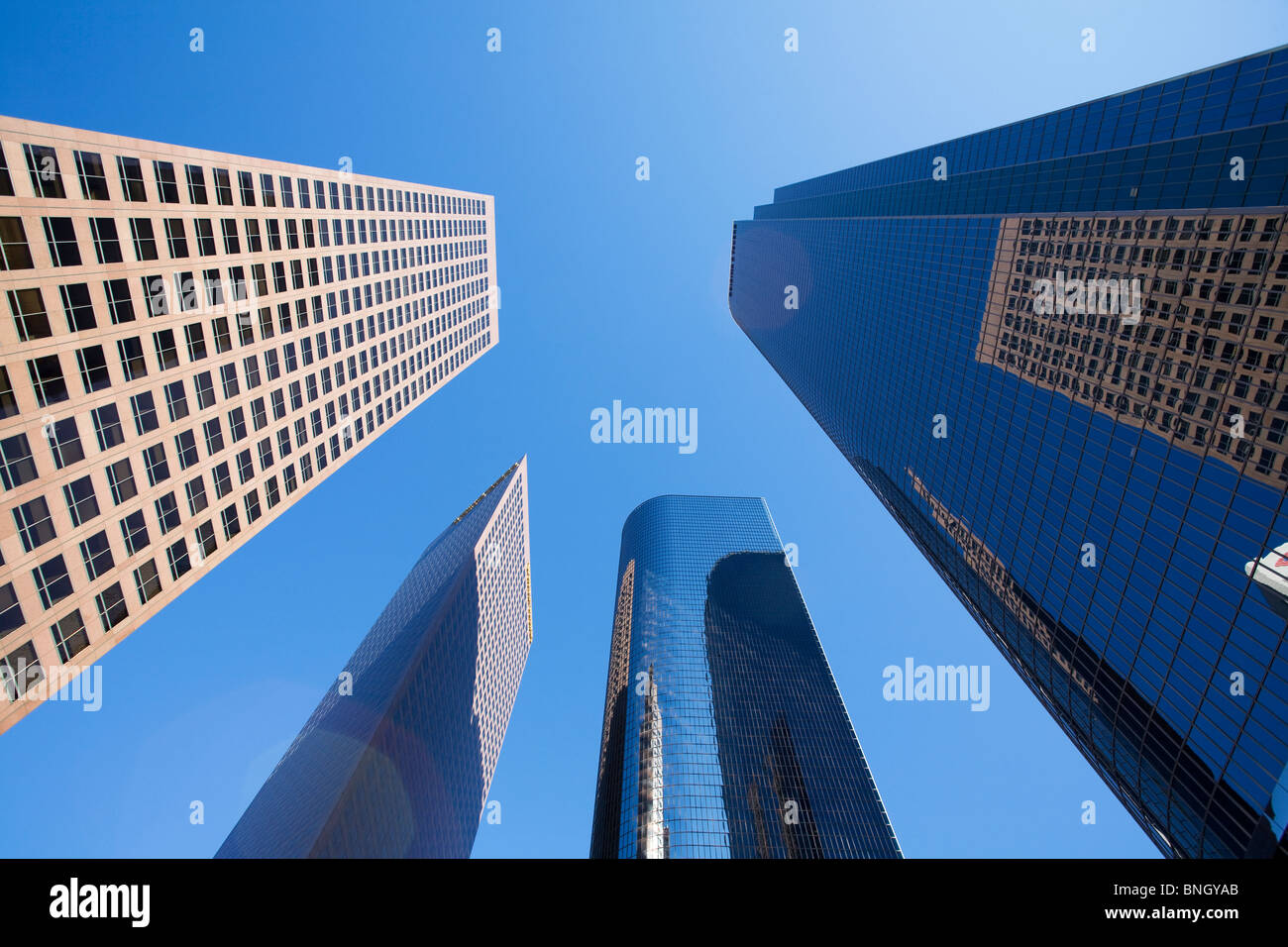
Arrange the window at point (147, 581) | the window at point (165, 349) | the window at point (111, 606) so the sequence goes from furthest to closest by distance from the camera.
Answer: the window at point (165, 349) → the window at point (147, 581) → the window at point (111, 606)

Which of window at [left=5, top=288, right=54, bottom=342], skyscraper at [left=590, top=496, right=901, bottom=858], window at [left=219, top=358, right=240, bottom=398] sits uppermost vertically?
window at [left=5, top=288, right=54, bottom=342]

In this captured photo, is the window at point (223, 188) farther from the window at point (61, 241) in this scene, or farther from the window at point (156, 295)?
the window at point (61, 241)

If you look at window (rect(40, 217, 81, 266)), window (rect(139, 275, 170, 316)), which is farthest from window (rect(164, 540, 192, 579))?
window (rect(40, 217, 81, 266))

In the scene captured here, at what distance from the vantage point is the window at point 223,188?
40281mm

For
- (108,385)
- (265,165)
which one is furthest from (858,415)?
(108,385)

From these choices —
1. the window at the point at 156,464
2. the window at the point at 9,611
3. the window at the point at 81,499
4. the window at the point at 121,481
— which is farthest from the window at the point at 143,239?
the window at the point at 9,611

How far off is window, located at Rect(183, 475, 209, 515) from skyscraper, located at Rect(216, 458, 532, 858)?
152 ft

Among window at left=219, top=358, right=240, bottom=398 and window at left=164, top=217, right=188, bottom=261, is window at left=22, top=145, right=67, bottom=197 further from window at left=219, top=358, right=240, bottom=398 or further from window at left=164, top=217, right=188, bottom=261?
window at left=219, top=358, right=240, bottom=398

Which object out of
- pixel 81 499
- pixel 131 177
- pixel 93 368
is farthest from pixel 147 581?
pixel 131 177

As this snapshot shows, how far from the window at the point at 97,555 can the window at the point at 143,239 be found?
1688 cm

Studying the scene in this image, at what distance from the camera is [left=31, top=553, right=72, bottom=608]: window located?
2884 centimetres
